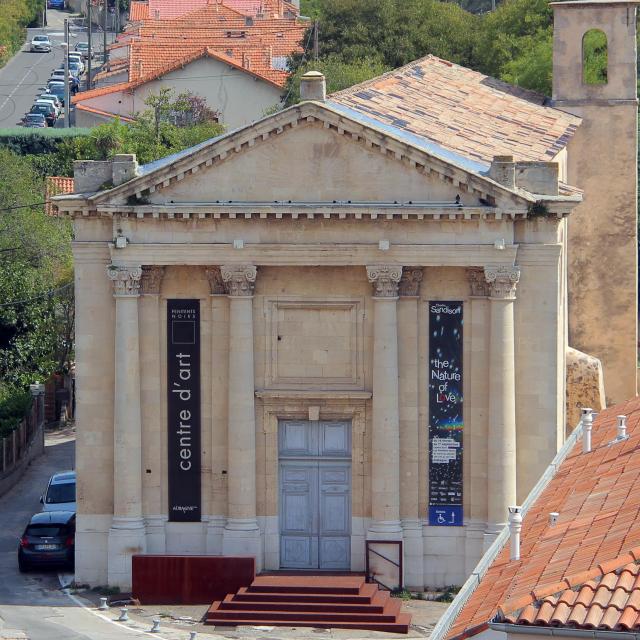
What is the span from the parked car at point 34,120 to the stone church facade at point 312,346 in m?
63.3

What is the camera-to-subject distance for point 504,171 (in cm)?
4450

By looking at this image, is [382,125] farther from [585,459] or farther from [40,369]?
[40,369]

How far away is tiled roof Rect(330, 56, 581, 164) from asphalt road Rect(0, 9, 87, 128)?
Answer: 52.9 metres

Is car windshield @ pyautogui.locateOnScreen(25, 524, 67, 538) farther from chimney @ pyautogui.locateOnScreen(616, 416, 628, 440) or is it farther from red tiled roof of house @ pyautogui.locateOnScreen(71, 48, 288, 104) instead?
red tiled roof of house @ pyautogui.locateOnScreen(71, 48, 288, 104)

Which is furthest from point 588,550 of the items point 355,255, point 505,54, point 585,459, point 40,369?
point 505,54

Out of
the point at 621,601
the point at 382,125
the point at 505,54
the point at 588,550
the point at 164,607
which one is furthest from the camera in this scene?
the point at 505,54

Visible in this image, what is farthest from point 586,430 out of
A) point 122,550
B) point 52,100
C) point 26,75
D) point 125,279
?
point 26,75

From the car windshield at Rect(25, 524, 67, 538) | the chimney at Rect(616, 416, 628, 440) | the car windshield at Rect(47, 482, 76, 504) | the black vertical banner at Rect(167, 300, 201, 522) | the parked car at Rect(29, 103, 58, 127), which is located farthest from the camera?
the parked car at Rect(29, 103, 58, 127)

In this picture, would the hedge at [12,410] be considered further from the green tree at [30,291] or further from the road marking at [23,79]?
the road marking at [23,79]

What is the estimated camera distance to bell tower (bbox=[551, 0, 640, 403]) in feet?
205

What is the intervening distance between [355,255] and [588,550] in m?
19.3

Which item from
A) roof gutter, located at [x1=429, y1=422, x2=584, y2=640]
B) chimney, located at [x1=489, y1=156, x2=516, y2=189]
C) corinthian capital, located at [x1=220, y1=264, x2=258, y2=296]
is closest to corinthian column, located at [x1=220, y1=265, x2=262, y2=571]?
corinthian capital, located at [x1=220, y1=264, x2=258, y2=296]

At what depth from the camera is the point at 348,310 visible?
45500 millimetres

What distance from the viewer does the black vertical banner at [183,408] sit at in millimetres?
45625
